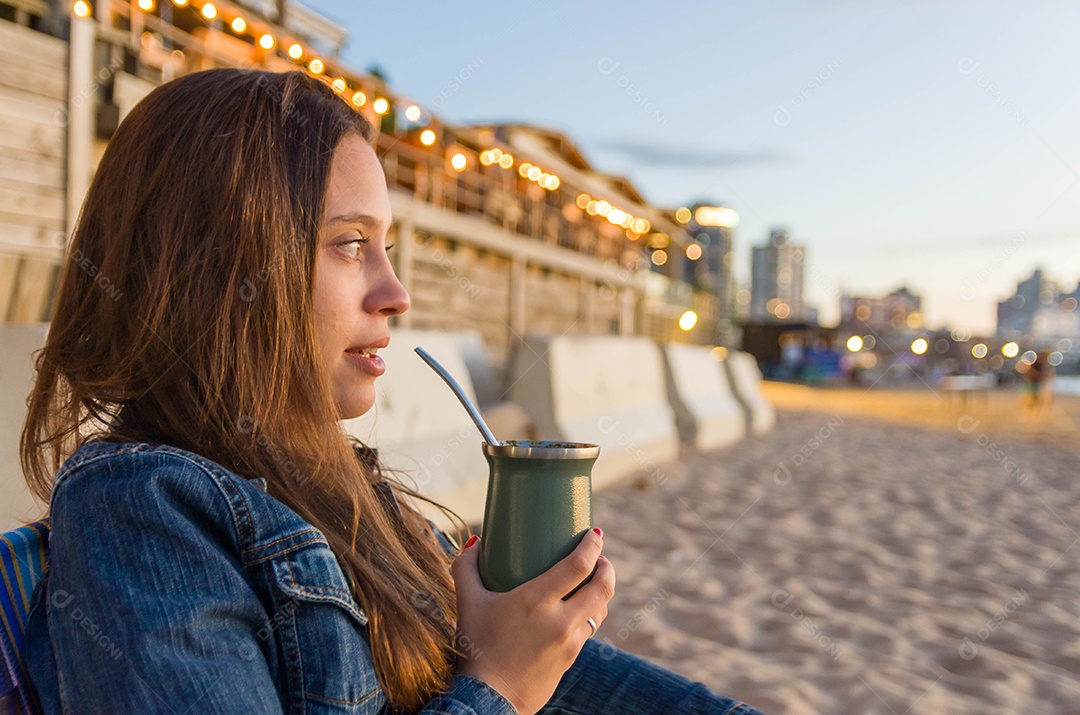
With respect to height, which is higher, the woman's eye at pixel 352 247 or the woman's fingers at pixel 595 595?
A: the woman's eye at pixel 352 247

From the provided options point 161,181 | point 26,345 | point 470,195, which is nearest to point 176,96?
point 161,181

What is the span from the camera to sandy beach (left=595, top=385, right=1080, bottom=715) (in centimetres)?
242

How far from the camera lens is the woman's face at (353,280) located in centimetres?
101

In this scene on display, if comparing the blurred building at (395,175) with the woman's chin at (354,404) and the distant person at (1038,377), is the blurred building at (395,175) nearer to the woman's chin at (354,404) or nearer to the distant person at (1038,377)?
the woman's chin at (354,404)

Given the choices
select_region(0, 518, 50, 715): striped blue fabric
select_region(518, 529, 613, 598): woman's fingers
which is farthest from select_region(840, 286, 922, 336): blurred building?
select_region(0, 518, 50, 715): striped blue fabric

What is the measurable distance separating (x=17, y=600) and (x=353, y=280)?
556 millimetres

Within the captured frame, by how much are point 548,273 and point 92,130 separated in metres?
9.06

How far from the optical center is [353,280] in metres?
1.04

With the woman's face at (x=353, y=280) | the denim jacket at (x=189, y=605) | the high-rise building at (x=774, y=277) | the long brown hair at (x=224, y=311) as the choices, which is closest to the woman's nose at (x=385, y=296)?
the woman's face at (x=353, y=280)

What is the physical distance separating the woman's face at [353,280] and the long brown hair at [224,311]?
0.03 m

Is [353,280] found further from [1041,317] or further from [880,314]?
[880,314]

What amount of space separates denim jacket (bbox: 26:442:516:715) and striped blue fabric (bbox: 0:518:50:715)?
Result: 20mm

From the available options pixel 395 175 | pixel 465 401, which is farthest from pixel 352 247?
pixel 395 175

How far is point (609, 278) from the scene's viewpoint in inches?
665
